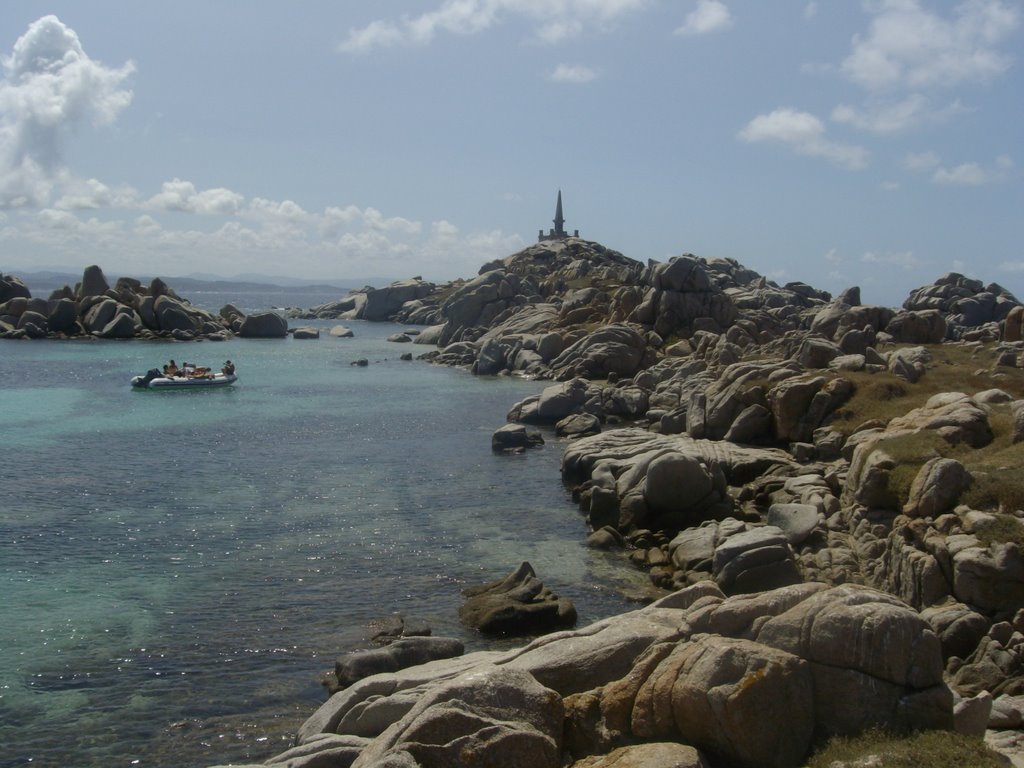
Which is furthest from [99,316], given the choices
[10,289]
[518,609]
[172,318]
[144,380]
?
[518,609]

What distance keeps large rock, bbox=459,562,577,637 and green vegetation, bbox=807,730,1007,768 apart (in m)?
A: 13.6

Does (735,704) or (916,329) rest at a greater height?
(916,329)

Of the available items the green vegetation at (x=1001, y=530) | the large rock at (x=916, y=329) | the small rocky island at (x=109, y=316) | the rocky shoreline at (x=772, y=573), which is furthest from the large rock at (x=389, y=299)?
the green vegetation at (x=1001, y=530)

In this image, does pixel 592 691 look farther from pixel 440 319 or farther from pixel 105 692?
pixel 440 319

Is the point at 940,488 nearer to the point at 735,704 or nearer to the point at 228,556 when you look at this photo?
the point at 735,704

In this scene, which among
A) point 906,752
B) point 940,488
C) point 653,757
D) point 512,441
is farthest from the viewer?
point 512,441

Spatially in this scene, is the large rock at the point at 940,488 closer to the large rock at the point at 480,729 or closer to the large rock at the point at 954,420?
the large rock at the point at 954,420

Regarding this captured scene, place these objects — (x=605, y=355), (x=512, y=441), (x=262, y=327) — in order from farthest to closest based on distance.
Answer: (x=262, y=327) → (x=605, y=355) → (x=512, y=441)

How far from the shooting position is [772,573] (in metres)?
27.2

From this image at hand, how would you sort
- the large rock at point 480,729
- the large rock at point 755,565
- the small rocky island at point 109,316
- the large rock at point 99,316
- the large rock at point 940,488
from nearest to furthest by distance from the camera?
the large rock at point 480,729, the large rock at point 940,488, the large rock at point 755,565, the small rocky island at point 109,316, the large rock at point 99,316

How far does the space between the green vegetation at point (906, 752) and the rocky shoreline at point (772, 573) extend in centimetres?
41

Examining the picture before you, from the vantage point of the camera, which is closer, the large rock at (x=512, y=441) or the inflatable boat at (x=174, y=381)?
the large rock at (x=512, y=441)

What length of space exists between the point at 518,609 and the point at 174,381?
58257 millimetres

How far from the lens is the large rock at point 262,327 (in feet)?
444
